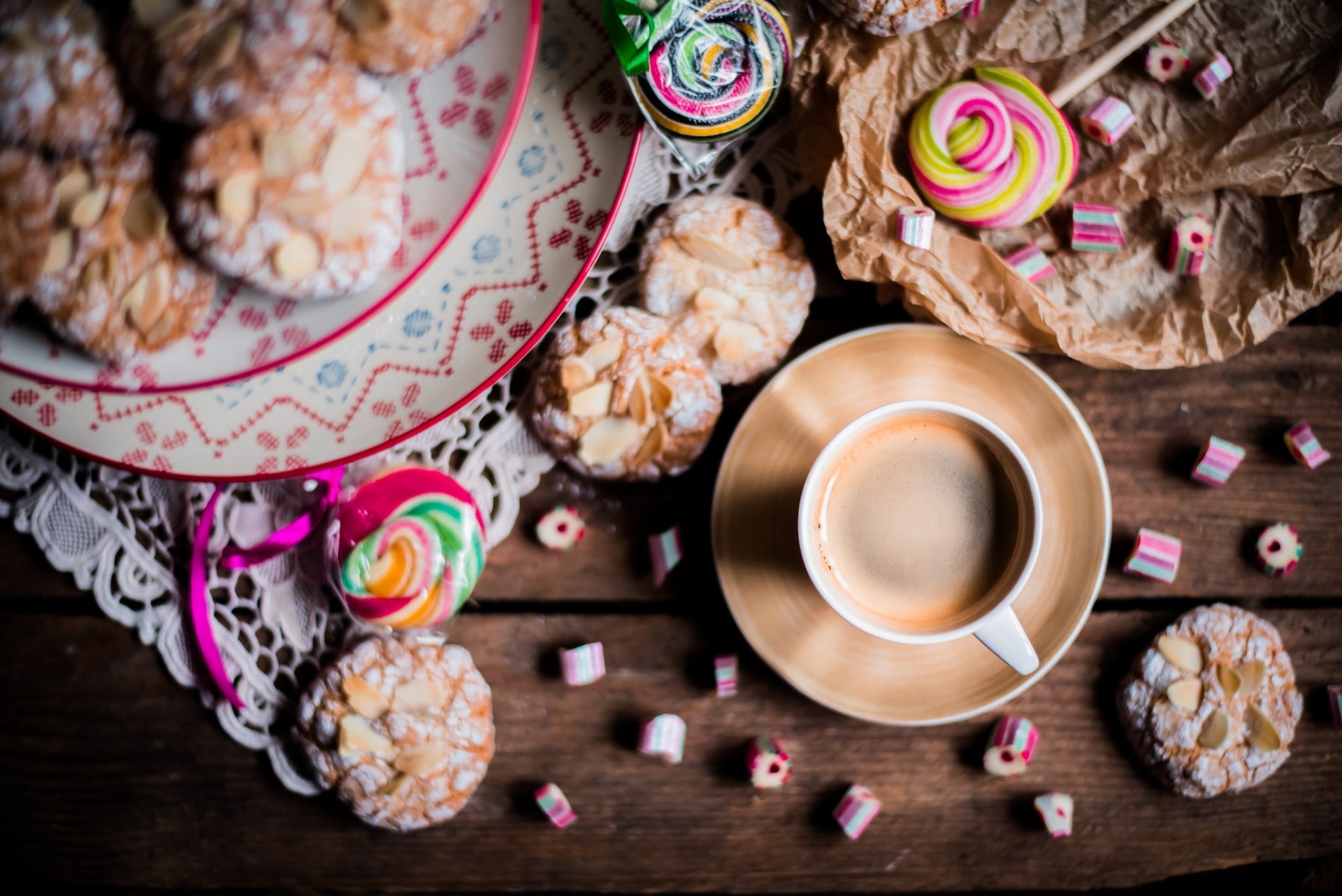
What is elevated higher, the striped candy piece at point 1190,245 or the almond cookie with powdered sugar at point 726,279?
the almond cookie with powdered sugar at point 726,279

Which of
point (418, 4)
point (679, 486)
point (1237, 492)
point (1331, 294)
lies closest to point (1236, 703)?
point (1237, 492)

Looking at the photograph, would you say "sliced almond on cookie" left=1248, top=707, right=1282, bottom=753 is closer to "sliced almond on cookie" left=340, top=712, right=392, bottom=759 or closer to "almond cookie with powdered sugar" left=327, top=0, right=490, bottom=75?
"sliced almond on cookie" left=340, top=712, right=392, bottom=759

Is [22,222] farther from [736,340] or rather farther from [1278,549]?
[1278,549]

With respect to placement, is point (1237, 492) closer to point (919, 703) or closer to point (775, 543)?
point (919, 703)

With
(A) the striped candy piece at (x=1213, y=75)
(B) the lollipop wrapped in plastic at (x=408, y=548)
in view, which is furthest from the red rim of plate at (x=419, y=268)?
(A) the striped candy piece at (x=1213, y=75)

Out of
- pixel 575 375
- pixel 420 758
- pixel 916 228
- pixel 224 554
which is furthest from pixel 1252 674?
pixel 224 554

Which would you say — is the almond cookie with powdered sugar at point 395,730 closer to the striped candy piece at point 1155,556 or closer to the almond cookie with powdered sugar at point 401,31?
the almond cookie with powdered sugar at point 401,31

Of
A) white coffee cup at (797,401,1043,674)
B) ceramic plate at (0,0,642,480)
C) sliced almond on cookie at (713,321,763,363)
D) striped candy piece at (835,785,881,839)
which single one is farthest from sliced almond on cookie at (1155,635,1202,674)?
ceramic plate at (0,0,642,480)
